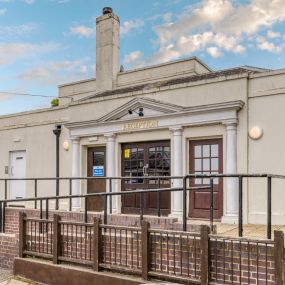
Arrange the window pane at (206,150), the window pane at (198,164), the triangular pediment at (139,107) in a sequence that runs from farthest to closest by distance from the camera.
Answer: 1. the triangular pediment at (139,107)
2. the window pane at (198,164)
3. the window pane at (206,150)

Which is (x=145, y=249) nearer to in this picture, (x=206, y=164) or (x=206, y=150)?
(x=206, y=164)

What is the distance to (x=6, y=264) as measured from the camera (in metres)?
7.22

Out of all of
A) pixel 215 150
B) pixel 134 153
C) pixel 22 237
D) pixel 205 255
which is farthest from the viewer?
pixel 134 153

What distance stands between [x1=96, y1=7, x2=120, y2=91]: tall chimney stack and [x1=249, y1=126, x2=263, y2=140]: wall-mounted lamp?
A: 6.01 metres

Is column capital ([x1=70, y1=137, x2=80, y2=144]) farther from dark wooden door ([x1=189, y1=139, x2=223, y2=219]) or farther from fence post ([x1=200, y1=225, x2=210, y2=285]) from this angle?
fence post ([x1=200, y1=225, x2=210, y2=285])

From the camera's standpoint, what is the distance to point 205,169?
878cm

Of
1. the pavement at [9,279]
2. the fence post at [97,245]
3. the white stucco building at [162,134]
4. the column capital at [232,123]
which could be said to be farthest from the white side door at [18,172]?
the column capital at [232,123]

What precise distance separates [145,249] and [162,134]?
4.23m

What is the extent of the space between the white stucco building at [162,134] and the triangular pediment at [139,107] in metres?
0.03

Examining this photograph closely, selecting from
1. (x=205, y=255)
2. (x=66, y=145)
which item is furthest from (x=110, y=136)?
(x=205, y=255)

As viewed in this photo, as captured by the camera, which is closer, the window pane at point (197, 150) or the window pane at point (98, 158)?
the window pane at point (197, 150)

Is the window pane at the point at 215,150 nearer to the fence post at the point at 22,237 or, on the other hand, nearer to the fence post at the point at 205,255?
the fence post at the point at 205,255

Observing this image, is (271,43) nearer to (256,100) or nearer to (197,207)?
(256,100)

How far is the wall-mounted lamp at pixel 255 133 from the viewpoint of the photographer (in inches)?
310
